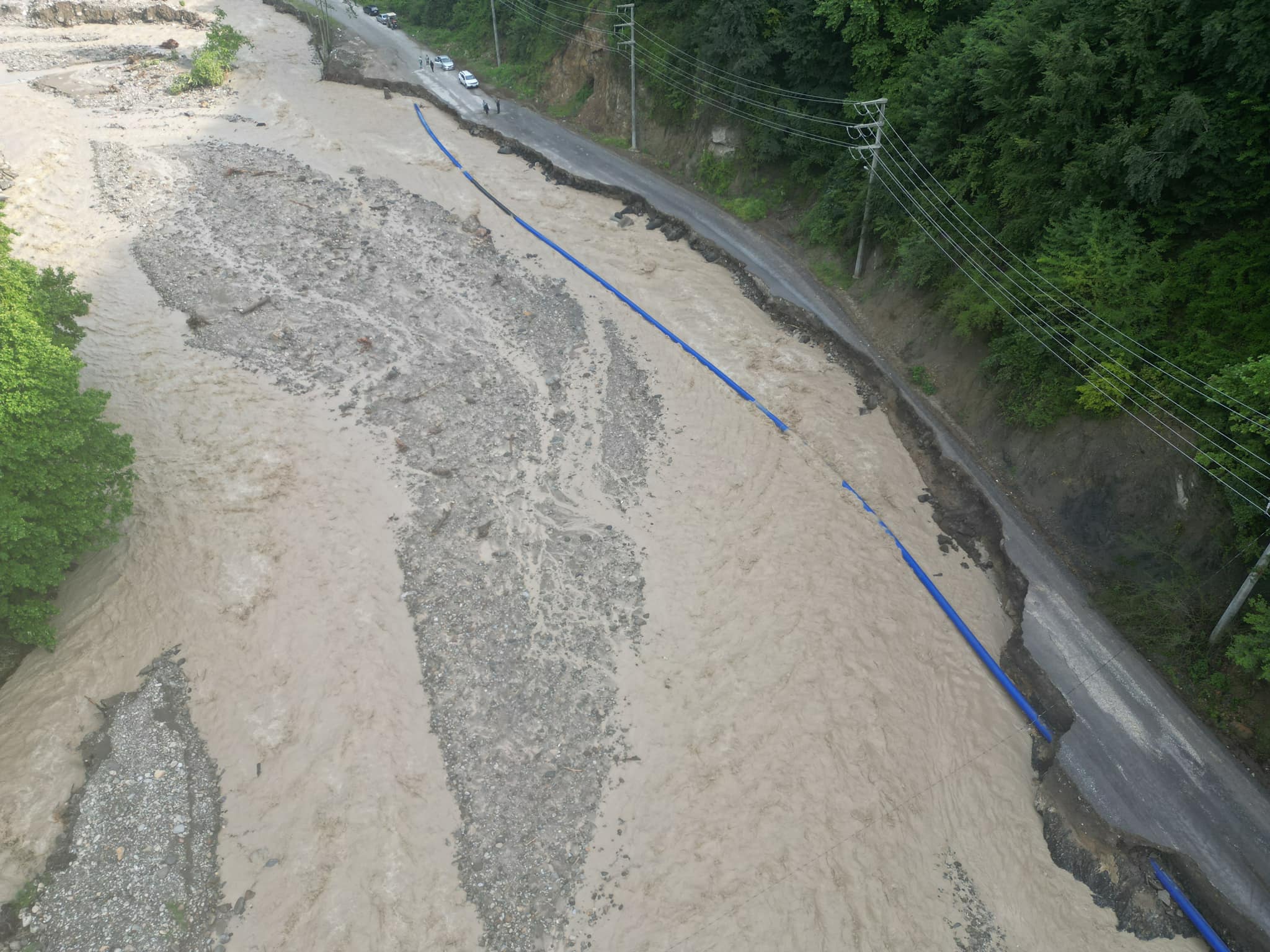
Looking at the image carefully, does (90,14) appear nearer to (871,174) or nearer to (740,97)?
(740,97)

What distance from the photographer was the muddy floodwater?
45.2 feet

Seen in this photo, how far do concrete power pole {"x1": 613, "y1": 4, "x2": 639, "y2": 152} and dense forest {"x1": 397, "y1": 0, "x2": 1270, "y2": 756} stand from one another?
1047cm

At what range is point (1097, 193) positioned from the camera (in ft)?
64.8

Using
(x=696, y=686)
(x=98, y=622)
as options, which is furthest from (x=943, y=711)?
(x=98, y=622)

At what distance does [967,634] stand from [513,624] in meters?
12.5

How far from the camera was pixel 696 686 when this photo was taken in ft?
55.9

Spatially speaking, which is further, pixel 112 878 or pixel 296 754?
pixel 296 754

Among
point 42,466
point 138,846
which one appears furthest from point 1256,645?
point 42,466

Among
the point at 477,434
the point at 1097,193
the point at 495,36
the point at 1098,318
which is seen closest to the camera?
→ the point at 1098,318

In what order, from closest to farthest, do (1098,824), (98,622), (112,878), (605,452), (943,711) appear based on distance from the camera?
(112,878), (1098,824), (943,711), (98,622), (605,452)

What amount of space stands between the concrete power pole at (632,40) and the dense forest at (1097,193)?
1047cm

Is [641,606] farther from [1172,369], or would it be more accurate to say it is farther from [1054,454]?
[1172,369]

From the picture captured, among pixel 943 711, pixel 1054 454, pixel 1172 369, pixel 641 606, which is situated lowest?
pixel 641 606

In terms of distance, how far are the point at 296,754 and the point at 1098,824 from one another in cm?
1810
